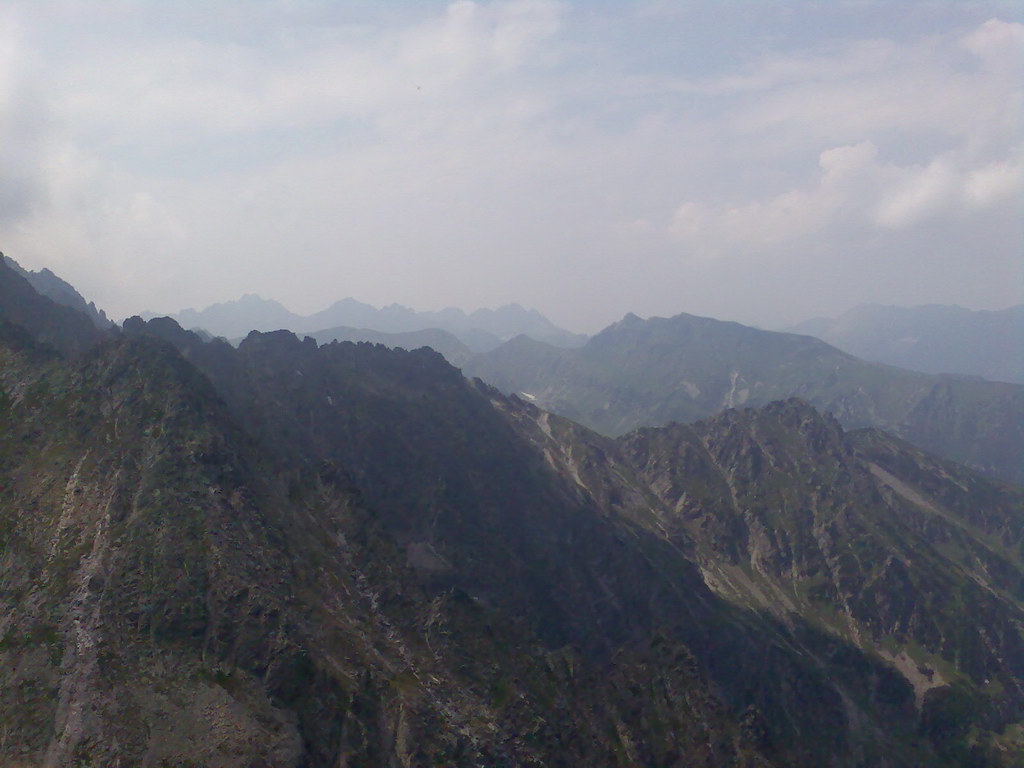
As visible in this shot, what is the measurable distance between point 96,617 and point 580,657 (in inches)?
4241

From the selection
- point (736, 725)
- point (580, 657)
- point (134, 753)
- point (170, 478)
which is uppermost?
point (170, 478)

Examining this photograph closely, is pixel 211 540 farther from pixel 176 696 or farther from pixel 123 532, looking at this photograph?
pixel 176 696

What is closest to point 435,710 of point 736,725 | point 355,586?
point 355,586

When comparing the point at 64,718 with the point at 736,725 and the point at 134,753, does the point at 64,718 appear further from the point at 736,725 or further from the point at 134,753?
the point at 736,725

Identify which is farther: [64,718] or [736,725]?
[736,725]

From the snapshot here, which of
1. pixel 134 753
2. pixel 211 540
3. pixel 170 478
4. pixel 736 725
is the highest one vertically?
pixel 170 478

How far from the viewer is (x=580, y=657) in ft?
528

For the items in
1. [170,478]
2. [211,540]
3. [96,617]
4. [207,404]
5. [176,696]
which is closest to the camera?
[176,696]

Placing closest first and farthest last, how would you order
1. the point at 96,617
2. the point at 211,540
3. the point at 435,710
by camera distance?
the point at 96,617 → the point at 435,710 → the point at 211,540

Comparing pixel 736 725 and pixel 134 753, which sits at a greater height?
pixel 134 753

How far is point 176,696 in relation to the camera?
101 m

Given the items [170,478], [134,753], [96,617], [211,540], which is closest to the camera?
[134,753]

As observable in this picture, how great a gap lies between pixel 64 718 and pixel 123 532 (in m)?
40.4

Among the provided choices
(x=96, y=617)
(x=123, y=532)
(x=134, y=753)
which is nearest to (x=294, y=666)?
(x=134, y=753)
